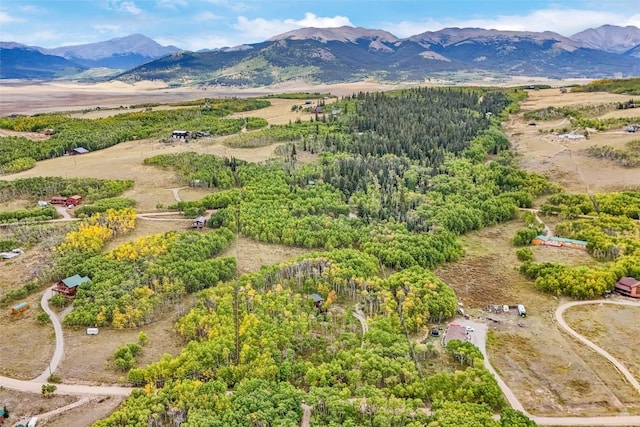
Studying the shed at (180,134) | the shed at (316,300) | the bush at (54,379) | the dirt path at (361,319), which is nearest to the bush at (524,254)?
the dirt path at (361,319)

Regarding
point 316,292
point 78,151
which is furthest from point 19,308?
point 78,151

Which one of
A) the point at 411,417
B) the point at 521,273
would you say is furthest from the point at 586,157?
the point at 411,417

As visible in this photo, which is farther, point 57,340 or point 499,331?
point 499,331

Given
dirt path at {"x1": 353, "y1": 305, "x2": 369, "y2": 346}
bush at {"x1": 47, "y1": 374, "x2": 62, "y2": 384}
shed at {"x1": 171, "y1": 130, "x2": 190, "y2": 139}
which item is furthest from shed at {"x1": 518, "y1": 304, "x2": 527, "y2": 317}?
shed at {"x1": 171, "y1": 130, "x2": 190, "y2": 139}

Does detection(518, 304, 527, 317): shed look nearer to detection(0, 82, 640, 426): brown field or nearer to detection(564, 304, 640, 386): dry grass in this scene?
detection(0, 82, 640, 426): brown field

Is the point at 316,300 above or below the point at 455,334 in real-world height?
above

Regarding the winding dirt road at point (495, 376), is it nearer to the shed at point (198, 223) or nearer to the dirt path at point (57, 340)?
the dirt path at point (57, 340)

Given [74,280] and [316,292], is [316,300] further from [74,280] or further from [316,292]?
[74,280]
